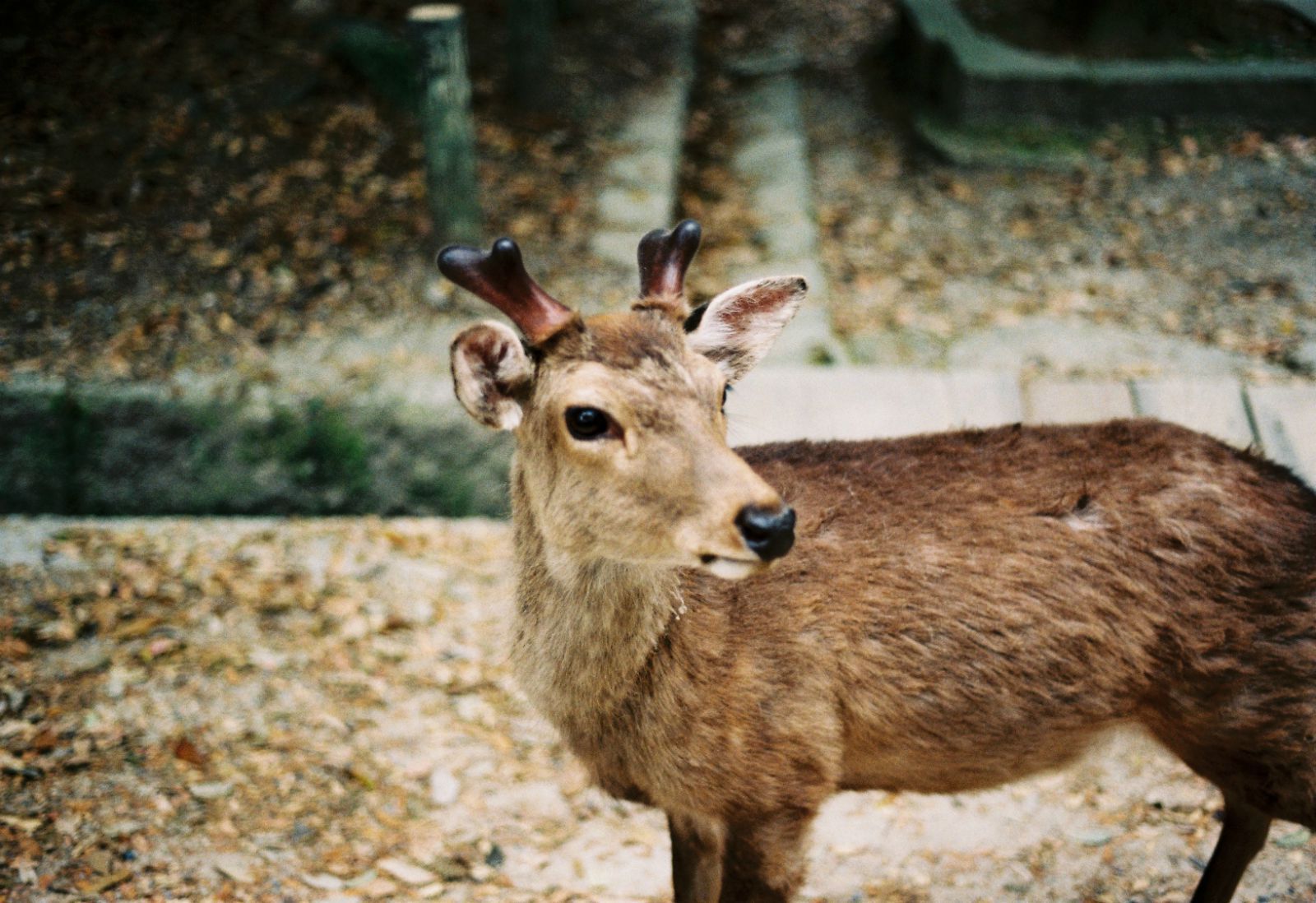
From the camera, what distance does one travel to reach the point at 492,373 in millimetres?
2764

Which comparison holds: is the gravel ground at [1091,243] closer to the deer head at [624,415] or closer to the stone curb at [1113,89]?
the stone curb at [1113,89]

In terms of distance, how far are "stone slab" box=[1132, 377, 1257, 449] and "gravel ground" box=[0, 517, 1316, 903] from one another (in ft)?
5.04

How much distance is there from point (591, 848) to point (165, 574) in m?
2.17

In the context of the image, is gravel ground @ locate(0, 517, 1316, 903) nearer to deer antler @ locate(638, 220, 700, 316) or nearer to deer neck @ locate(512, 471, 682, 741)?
deer neck @ locate(512, 471, 682, 741)

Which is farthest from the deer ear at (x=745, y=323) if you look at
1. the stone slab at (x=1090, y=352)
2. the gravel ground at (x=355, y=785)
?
the stone slab at (x=1090, y=352)

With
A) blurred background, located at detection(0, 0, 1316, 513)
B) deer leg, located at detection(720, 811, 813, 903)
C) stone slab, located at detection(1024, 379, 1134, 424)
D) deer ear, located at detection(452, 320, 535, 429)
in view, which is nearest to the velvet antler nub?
deer ear, located at detection(452, 320, 535, 429)

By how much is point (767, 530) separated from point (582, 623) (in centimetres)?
75

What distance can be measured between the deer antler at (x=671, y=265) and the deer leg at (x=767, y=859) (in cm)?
128

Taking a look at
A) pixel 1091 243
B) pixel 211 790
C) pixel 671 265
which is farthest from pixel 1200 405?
pixel 211 790

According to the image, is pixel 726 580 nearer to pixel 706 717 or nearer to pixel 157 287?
pixel 706 717

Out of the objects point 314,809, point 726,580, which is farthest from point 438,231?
point 726,580

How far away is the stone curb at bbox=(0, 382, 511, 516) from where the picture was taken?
5.05 metres

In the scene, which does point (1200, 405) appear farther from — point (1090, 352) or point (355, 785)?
point (355, 785)

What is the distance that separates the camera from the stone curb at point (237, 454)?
5.05m
